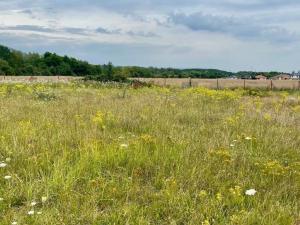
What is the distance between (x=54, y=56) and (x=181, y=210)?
73473 mm

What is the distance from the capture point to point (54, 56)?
74.4 m

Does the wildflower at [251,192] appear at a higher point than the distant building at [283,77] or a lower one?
lower

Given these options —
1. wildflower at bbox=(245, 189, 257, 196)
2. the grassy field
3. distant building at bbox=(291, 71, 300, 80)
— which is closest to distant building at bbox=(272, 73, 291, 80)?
distant building at bbox=(291, 71, 300, 80)

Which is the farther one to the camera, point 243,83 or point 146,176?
point 243,83

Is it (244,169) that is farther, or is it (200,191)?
(244,169)

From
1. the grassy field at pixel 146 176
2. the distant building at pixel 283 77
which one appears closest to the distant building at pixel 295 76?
the distant building at pixel 283 77

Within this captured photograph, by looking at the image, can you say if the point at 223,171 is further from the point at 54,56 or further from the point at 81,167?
the point at 54,56

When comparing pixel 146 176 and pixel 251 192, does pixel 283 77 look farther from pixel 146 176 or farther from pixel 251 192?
pixel 251 192

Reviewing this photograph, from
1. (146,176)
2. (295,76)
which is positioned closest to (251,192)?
(146,176)

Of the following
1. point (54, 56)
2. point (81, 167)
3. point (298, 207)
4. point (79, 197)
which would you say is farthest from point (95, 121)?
point (54, 56)

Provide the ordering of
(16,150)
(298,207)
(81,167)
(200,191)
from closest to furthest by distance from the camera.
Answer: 1. (298,207)
2. (200,191)
3. (81,167)
4. (16,150)

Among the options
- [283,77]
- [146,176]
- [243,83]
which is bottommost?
[243,83]

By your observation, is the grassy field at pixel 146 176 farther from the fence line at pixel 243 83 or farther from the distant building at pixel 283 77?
the distant building at pixel 283 77

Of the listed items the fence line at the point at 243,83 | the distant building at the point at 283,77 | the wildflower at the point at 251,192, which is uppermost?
the distant building at the point at 283,77
